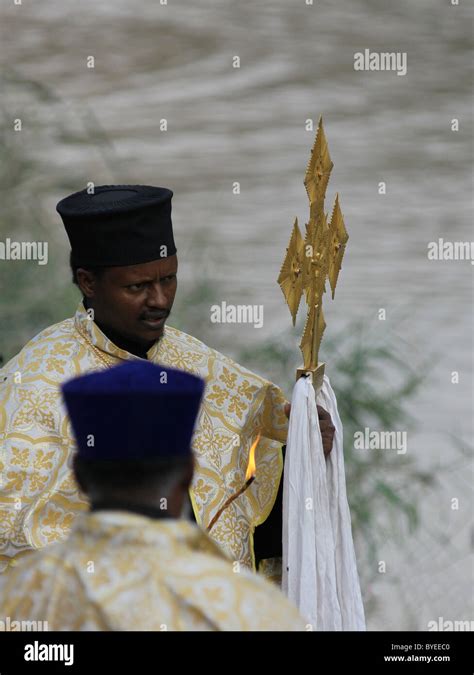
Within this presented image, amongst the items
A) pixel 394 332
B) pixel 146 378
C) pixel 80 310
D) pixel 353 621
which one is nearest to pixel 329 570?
pixel 353 621

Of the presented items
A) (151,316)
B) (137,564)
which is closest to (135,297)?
(151,316)

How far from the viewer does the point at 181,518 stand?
2742 millimetres

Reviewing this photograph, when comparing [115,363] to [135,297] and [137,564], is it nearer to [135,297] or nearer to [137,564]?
[135,297]

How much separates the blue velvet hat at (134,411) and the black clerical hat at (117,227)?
164 centimetres

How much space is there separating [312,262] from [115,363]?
66 cm

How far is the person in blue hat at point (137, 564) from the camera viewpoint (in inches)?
105

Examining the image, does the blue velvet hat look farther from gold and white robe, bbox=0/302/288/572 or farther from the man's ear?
the man's ear

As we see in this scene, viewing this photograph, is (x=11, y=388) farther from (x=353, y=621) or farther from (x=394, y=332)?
(x=394, y=332)

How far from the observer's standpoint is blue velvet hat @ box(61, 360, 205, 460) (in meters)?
2.77

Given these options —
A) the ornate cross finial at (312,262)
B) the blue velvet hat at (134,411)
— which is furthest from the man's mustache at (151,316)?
A: the blue velvet hat at (134,411)

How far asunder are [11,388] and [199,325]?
213cm

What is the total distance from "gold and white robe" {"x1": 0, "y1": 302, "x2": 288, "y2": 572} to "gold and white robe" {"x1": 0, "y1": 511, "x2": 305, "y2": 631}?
164 centimetres

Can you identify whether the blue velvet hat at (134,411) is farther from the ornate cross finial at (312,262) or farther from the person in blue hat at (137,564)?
the ornate cross finial at (312,262)

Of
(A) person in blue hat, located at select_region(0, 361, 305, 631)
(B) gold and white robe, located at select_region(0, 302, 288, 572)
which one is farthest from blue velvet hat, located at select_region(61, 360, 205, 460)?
(B) gold and white robe, located at select_region(0, 302, 288, 572)
